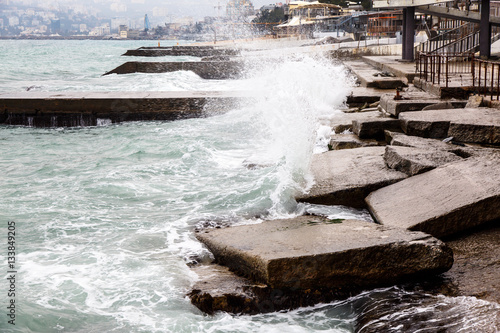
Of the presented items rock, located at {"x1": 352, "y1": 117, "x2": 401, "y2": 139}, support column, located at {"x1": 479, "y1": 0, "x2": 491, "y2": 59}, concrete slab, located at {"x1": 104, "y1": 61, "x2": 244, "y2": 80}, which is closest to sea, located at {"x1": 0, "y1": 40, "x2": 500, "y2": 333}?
rock, located at {"x1": 352, "y1": 117, "x2": 401, "y2": 139}

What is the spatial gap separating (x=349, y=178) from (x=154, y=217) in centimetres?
215

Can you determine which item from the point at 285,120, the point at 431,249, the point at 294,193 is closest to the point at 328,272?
the point at 431,249

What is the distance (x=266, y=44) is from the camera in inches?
1786

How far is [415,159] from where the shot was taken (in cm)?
557

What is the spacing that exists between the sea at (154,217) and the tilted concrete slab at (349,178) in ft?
0.37

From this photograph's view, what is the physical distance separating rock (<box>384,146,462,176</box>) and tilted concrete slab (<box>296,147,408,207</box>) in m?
0.08

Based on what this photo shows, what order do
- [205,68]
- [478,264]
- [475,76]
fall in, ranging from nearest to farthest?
[478,264] → [475,76] → [205,68]

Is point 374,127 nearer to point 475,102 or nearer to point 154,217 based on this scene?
point 475,102

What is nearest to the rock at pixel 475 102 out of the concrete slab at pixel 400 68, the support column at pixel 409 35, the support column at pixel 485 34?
the concrete slab at pixel 400 68

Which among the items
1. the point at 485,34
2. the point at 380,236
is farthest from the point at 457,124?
the point at 485,34

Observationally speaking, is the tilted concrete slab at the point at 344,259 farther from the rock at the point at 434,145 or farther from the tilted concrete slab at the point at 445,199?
the rock at the point at 434,145

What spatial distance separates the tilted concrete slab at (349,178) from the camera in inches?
218

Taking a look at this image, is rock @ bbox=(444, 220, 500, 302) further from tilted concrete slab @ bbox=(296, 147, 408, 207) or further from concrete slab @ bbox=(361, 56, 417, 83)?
concrete slab @ bbox=(361, 56, 417, 83)

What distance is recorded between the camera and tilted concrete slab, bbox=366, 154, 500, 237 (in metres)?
4.34
